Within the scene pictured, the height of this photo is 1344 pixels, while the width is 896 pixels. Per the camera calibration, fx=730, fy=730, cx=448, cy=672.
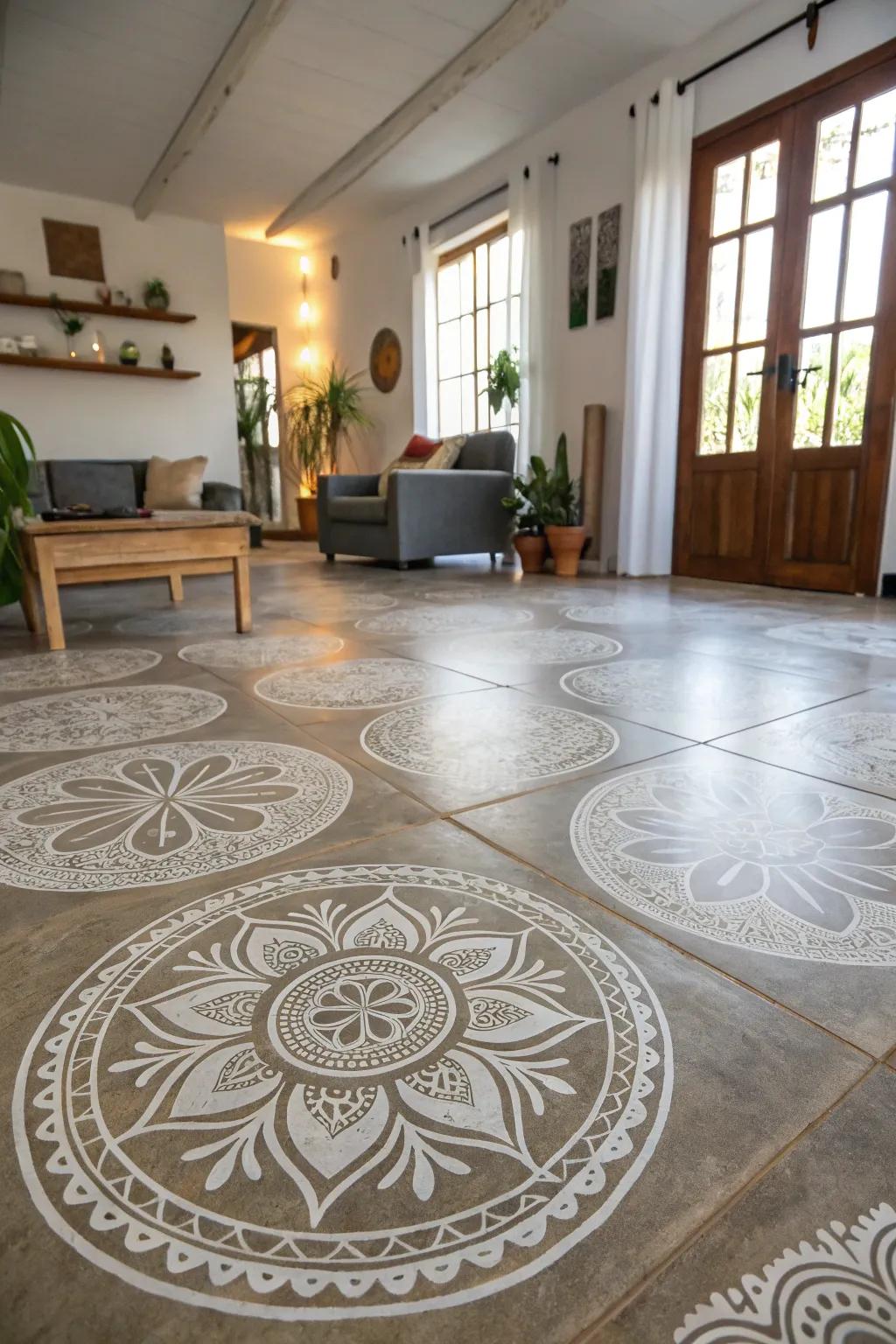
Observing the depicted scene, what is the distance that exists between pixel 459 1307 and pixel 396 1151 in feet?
0.37

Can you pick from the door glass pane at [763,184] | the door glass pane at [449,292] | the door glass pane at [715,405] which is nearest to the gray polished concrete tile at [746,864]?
the door glass pane at [715,405]

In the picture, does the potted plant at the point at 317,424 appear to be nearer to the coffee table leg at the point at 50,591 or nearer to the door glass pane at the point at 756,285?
the door glass pane at the point at 756,285

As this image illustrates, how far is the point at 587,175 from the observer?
14.0ft

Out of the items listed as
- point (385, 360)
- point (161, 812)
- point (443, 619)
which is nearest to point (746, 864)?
point (161, 812)

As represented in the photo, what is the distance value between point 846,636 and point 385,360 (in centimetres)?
523

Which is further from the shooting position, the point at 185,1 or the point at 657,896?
the point at 185,1

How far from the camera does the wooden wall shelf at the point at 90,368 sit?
18.3ft

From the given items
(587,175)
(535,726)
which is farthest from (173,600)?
(587,175)

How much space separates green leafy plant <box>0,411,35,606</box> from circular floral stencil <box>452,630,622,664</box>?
1.49 m

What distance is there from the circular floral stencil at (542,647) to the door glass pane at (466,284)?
13.6 feet

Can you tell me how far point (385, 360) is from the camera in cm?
647

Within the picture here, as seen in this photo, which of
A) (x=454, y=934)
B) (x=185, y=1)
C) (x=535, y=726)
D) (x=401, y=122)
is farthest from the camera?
(x=401, y=122)

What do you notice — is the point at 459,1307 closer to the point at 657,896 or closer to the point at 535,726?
the point at 657,896

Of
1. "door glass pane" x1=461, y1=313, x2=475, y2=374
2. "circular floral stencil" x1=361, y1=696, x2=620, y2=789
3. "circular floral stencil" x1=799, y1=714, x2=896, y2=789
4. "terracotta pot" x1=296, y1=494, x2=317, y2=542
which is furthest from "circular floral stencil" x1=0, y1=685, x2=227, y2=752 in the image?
"terracotta pot" x1=296, y1=494, x2=317, y2=542
